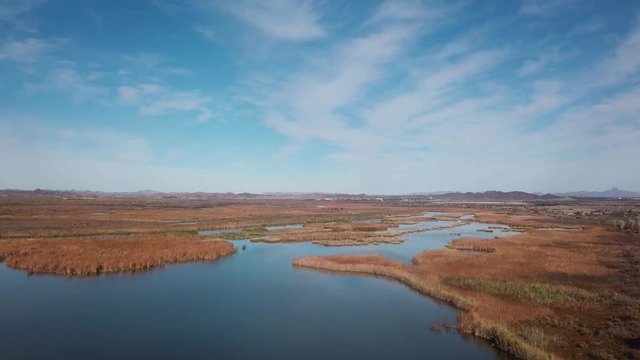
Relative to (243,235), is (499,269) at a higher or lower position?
lower

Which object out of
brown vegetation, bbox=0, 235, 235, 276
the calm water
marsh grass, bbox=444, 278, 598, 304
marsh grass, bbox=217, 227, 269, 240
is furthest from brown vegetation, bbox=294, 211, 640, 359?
marsh grass, bbox=217, 227, 269, 240

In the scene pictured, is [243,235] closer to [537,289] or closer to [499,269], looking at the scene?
[499,269]

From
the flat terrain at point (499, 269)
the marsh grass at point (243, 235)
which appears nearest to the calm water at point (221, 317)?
the flat terrain at point (499, 269)

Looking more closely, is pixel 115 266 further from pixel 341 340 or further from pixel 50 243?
pixel 341 340

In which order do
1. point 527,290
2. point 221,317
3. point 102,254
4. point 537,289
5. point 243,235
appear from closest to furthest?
point 221,317 → point 527,290 → point 537,289 → point 102,254 → point 243,235

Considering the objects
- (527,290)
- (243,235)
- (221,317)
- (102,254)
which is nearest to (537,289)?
(527,290)

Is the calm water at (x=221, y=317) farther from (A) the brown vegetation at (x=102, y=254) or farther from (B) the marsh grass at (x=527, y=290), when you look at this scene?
(B) the marsh grass at (x=527, y=290)

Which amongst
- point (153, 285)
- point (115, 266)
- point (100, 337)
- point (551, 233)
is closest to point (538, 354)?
point (100, 337)
